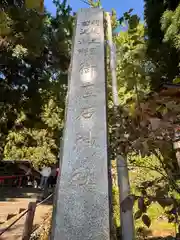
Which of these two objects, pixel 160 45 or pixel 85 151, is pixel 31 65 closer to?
pixel 160 45

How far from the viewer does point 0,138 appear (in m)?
11.2

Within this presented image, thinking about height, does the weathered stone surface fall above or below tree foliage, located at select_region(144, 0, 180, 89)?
below

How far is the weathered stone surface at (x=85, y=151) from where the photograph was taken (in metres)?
1.67

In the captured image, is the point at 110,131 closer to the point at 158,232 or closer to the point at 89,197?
the point at 89,197

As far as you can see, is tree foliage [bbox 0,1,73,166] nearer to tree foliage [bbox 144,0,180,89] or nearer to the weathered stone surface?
tree foliage [bbox 144,0,180,89]

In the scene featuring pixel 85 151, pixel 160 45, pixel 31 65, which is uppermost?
pixel 31 65

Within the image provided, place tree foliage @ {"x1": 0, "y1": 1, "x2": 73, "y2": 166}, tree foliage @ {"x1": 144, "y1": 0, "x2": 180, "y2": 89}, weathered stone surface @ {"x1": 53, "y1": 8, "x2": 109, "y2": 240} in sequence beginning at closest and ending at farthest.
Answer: weathered stone surface @ {"x1": 53, "y1": 8, "x2": 109, "y2": 240} < tree foliage @ {"x1": 144, "y1": 0, "x2": 180, "y2": 89} < tree foliage @ {"x1": 0, "y1": 1, "x2": 73, "y2": 166}

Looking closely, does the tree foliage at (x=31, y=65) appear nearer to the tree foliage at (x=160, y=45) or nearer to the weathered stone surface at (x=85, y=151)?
the tree foliage at (x=160, y=45)

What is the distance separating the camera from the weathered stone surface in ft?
5.49

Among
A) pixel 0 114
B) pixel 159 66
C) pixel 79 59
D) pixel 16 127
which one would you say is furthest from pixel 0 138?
pixel 79 59

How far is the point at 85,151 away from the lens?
77.9 inches

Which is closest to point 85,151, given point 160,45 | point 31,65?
point 160,45

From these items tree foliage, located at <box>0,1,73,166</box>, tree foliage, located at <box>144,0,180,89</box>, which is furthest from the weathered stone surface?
tree foliage, located at <box>0,1,73,166</box>

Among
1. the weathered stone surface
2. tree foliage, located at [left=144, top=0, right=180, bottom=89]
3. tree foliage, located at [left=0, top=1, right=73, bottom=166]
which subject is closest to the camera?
the weathered stone surface
